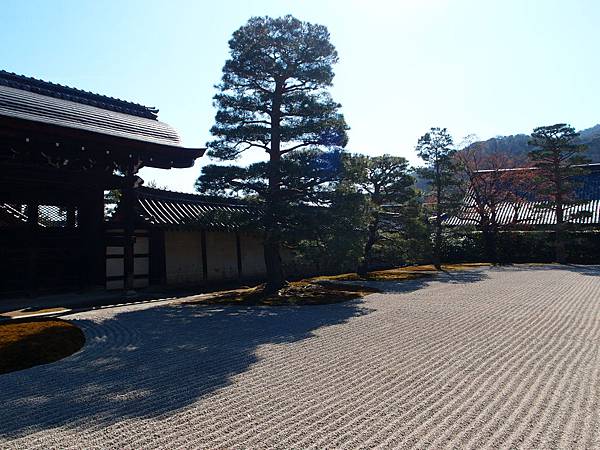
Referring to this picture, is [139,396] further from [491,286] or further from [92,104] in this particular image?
[491,286]

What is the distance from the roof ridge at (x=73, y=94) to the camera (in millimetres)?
10852

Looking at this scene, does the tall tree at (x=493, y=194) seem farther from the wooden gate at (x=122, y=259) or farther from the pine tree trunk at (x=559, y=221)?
the wooden gate at (x=122, y=259)

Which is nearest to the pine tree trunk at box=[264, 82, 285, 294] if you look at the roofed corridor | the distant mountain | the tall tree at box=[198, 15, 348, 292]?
the tall tree at box=[198, 15, 348, 292]

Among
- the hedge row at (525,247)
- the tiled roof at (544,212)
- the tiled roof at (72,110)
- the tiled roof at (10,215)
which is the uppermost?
the tiled roof at (72,110)

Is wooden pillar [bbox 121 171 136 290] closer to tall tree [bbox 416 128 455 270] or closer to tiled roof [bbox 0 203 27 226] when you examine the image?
tiled roof [bbox 0 203 27 226]

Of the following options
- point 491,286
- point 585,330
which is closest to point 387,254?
point 491,286

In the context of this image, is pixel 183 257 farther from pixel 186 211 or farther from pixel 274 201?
pixel 274 201

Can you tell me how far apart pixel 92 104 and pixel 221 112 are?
12.0ft

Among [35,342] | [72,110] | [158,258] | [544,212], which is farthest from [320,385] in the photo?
[544,212]

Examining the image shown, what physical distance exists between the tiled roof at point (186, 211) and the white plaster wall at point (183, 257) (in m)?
0.74

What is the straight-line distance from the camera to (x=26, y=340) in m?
6.25

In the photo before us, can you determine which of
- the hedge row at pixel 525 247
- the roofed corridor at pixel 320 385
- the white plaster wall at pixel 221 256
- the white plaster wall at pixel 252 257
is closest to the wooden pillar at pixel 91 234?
the white plaster wall at pixel 221 256

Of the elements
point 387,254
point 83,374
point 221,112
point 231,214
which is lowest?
point 83,374

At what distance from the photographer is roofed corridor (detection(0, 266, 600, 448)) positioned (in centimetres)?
314
